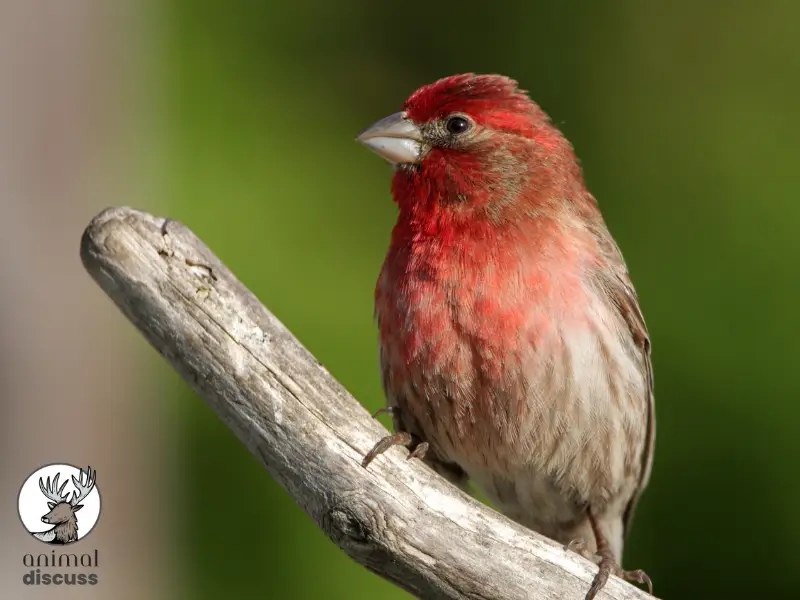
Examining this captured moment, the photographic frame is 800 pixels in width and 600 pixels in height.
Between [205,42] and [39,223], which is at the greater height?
[205,42]

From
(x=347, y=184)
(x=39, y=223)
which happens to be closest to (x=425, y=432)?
(x=347, y=184)

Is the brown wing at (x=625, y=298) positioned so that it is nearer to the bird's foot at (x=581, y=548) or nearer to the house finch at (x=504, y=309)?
the house finch at (x=504, y=309)

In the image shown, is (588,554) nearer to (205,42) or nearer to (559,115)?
(559,115)

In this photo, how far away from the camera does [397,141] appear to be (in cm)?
366

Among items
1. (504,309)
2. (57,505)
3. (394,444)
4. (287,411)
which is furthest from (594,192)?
(57,505)

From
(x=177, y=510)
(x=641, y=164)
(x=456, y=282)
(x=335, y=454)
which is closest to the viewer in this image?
(x=335, y=454)

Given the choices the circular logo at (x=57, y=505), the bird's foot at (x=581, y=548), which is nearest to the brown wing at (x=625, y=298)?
the bird's foot at (x=581, y=548)

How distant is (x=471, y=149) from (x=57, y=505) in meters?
1.85

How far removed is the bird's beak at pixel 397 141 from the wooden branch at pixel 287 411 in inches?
33.1

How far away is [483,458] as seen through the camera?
3.66 m

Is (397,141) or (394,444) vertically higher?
(397,141)

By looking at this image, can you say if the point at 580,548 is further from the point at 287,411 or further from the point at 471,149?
the point at 471,149

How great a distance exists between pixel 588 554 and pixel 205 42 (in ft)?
9.93

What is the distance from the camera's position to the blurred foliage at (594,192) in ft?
15.4
